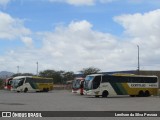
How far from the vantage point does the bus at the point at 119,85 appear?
153ft

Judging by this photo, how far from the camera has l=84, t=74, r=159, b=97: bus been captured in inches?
1833

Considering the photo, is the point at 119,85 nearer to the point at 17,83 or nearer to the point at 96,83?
the point at 96,83

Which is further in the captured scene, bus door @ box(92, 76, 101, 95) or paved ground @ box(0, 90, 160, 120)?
bus door @ box(92, 76, 101, 95)

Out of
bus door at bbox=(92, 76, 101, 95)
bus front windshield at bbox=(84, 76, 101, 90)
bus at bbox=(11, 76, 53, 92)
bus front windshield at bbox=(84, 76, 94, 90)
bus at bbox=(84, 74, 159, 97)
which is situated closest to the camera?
bus door at bbox=(92, 76, 101, 95)

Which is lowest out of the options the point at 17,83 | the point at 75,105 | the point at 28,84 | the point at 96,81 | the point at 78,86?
the point at 75,105

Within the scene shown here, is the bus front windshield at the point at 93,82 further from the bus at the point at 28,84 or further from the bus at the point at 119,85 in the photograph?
the bus at the point at 28,84

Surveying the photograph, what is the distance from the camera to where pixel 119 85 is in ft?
160

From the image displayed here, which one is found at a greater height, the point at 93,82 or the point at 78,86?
the point at 93,82

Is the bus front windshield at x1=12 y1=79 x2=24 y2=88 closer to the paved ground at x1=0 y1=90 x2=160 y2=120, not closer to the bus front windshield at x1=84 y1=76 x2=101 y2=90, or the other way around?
the bus front windshield at x1=84 y1=76 x2=101 y2=90

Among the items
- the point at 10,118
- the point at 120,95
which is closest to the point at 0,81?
the point at 120,95

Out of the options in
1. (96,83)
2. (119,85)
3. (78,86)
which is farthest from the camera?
(78,86)

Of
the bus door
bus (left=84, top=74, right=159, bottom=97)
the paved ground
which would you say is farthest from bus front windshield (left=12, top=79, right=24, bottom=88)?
the paved ground

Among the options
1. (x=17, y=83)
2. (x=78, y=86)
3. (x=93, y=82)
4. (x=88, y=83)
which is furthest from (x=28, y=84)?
(x=93, y=82)

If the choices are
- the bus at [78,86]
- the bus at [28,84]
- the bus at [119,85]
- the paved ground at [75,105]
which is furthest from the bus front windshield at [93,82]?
the bus at [28,84]
